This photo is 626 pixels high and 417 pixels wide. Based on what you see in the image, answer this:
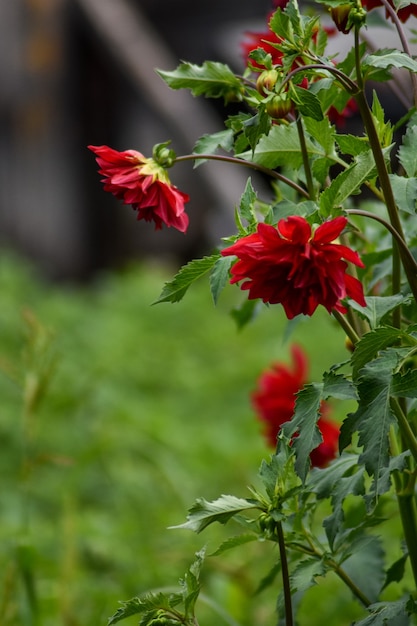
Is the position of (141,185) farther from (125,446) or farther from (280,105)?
(125,446)

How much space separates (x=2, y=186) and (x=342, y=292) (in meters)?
4.54

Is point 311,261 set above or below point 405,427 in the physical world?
above

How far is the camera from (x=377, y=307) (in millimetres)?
822

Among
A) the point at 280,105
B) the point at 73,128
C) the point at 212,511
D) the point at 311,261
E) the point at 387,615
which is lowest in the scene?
the point at 387,615

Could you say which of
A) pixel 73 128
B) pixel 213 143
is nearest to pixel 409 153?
pixel 213 143

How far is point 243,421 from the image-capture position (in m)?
2.60

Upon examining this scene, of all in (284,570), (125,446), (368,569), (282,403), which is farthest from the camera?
(125,446)

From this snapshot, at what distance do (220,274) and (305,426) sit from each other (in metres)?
0.13

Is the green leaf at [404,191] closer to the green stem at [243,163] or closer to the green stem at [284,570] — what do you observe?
the green stem at [243,163]

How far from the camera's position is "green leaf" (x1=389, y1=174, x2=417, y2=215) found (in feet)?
2.56

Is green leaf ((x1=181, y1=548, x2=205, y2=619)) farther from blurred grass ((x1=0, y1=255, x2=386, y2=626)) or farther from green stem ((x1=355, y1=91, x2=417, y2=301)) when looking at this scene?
blurred grass ((x1=0, y1=255, x2=386, y2=626))

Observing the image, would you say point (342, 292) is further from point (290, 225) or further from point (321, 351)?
point (321, 351)

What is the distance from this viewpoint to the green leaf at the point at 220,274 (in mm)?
753

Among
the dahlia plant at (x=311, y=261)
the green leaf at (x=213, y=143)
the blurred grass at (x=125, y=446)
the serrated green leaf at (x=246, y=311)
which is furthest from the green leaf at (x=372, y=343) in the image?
the blurred grass at (x=125, y=446)
